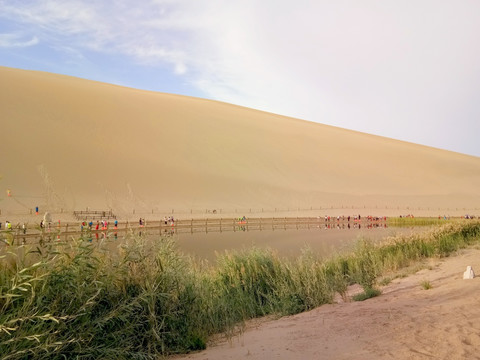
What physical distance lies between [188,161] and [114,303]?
5076 cm

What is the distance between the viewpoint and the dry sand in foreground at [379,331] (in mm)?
5316

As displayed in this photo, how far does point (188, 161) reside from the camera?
5588 centimetres

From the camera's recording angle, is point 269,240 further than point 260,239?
No

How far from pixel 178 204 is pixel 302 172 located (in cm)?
2432

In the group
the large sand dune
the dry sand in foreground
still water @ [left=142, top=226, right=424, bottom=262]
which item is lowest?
the dry sand in foreground

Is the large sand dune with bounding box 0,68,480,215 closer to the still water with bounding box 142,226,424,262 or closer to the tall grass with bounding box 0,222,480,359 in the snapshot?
the still water with bounding box 142,226,424,262

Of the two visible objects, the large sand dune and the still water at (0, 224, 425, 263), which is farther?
the large sand dune

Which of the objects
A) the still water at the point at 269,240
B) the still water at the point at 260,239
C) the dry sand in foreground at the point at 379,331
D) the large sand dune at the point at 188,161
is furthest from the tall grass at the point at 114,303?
the large sand dune at the point at 188,161

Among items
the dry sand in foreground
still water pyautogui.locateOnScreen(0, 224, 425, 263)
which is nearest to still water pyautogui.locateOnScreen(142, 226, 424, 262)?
still water pyautogui.locateOnScreen(0, 224, 425, 263)

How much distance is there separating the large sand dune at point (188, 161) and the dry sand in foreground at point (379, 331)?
1227 inches

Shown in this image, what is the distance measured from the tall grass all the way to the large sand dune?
3001 cm

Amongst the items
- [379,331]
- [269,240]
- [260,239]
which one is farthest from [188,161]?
[379,331]

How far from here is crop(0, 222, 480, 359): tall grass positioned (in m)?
4.47

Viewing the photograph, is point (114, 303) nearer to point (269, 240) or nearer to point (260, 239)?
point (269, 240)
